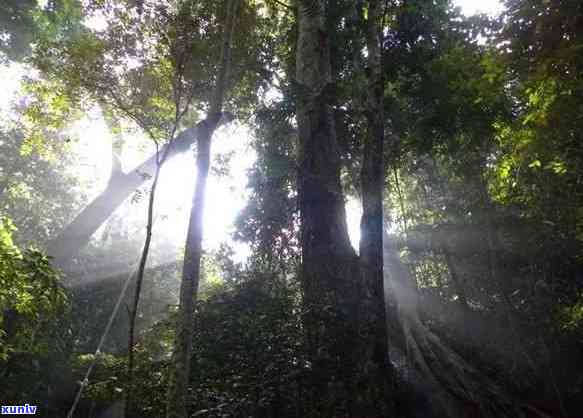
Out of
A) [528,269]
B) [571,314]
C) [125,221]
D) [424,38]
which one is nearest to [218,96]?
[424,38]

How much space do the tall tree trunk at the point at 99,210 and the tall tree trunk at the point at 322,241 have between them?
579 cm

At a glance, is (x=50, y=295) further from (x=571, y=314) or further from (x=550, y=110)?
(x=571, y=314)

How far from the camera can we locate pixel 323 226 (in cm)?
744

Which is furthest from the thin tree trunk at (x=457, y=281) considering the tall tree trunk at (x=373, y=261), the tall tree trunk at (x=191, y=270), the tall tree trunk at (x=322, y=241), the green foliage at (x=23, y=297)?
the green foliage at (x=23, y=297)

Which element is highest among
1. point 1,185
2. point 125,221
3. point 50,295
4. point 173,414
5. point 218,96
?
point 125,221

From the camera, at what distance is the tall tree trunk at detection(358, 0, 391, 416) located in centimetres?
492

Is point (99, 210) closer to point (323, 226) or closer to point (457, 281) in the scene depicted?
point (323, 226)

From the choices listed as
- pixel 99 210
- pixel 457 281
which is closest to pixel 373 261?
pixel 457 281

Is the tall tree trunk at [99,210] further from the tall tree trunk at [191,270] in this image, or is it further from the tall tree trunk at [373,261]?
the tall tree trunk at [373,261]

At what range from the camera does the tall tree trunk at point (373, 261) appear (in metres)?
4.92

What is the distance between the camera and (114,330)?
46.9 ft

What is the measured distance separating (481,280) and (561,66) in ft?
33.0

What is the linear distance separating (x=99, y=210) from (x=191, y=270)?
1205cm

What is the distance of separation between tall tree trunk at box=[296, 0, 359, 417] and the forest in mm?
34
